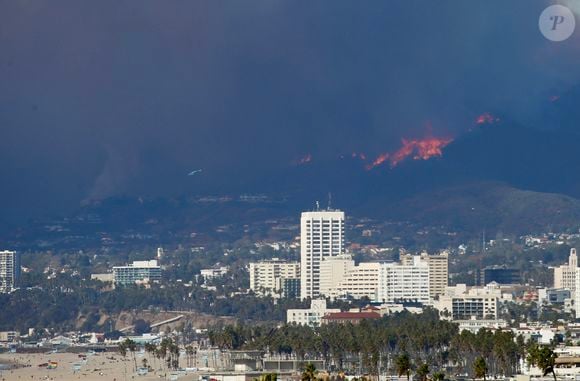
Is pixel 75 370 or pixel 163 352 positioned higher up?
pixel 163 352

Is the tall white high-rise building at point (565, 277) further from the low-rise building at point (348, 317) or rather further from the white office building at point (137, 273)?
the white office building at point (137, 273)

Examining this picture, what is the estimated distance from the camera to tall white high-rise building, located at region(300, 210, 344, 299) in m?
166

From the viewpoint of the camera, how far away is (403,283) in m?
158

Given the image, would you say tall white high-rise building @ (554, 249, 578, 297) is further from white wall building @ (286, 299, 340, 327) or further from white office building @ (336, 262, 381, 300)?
white wall building @ (286, 299, 340, 327)

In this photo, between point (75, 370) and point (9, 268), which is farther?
point (9, 268)

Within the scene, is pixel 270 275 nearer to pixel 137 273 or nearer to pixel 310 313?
pixel 137 273

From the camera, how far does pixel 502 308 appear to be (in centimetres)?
14012

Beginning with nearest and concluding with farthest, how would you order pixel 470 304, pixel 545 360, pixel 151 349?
1. pixel 545 360
2. pixel 151 349
3. pixel 470 304

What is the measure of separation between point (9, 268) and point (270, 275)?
30996 mm

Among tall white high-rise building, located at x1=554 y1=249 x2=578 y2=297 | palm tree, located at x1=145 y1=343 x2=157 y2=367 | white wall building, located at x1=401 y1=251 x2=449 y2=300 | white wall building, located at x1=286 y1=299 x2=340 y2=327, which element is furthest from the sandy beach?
tall white high-rise building, located at x1=554 y1=249 x2=578 y2=297

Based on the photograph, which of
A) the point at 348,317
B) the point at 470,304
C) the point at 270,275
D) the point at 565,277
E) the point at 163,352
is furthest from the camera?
the point at 270,275

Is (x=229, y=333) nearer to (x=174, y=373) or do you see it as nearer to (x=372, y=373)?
(x=174, y=373)

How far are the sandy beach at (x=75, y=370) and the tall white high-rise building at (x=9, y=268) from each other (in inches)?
1960

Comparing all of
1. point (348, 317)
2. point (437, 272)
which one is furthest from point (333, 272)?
point (348, 317)
